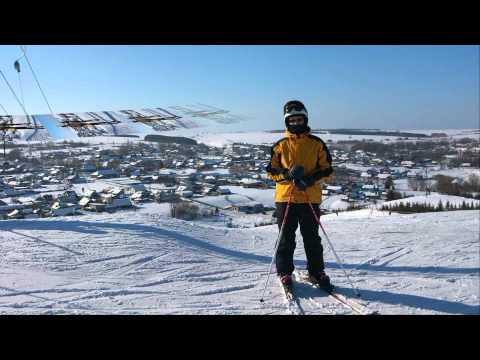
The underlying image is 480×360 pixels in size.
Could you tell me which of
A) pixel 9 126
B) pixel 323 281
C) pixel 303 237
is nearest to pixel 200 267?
pixel 303 237

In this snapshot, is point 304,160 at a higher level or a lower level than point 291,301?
higher

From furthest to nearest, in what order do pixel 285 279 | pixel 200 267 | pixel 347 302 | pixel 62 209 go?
pixel 62 209
pixel 200 267
pixel 285 279
pixel 347 302

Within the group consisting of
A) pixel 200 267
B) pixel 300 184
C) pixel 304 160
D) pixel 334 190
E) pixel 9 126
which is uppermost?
pixel 9 126

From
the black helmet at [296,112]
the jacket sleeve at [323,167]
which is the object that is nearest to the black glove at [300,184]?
the jacket sleeve at [323,167]

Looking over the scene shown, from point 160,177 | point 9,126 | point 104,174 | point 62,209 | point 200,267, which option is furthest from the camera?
point 160,177

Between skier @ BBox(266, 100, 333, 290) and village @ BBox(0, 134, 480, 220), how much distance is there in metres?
1.10

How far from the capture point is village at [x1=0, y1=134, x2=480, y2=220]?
994 cm

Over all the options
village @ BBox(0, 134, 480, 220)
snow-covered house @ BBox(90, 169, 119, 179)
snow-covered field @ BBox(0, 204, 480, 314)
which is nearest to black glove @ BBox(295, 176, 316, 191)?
snow-covered field @ BBox(0, 204, 480, 314)

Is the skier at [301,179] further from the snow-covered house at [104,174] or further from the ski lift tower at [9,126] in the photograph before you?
the snow-covered house at [104,174]

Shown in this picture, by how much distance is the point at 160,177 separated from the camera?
17.5 metres

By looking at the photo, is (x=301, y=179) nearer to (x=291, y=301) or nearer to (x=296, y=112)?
(x=296, y=112)

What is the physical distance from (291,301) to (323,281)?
1.76 ft

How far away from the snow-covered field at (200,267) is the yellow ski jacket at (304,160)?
3.45ft
